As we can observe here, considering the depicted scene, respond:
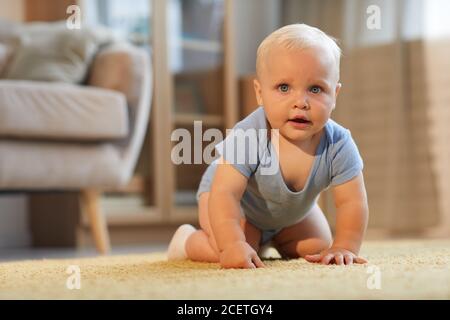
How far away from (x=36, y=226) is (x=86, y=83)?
31.3 inches

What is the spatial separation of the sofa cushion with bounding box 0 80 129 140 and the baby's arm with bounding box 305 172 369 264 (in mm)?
944

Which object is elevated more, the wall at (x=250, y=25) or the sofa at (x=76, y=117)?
the wall at (x=250, y=25)

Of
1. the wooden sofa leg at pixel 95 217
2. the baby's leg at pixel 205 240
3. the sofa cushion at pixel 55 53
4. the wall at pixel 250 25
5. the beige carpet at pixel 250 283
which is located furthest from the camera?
the wall at pixel 250 25

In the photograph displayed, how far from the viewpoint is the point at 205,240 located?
116 cm

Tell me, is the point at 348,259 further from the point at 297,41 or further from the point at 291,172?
the point at 297,41

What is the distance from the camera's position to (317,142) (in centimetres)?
105

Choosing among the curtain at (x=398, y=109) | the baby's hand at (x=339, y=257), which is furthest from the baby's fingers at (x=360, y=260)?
the curtain at (x=398, y=109)

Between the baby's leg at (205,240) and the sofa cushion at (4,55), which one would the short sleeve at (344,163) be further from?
the sofa cushion at (4,55)

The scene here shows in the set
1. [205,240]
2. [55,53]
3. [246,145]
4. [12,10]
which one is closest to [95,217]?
[55,53]

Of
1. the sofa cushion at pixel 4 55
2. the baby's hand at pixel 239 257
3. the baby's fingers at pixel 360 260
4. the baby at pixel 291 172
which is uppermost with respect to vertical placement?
the sofa cushion at pixel 4 55

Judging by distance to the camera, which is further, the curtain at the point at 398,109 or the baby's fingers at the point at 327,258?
the curtain at the point at 398,109

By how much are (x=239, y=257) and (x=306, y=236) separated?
0.27 metres

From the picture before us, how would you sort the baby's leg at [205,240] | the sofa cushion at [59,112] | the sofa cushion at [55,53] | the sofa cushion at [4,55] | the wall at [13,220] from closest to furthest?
the baby's leg at [205,240] → the sofa cushion at [59,112] → the sofa cushion at [55,53] → the sofa cushion at [4,55] → the wall at [13,220]

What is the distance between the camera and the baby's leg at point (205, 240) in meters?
1.13
